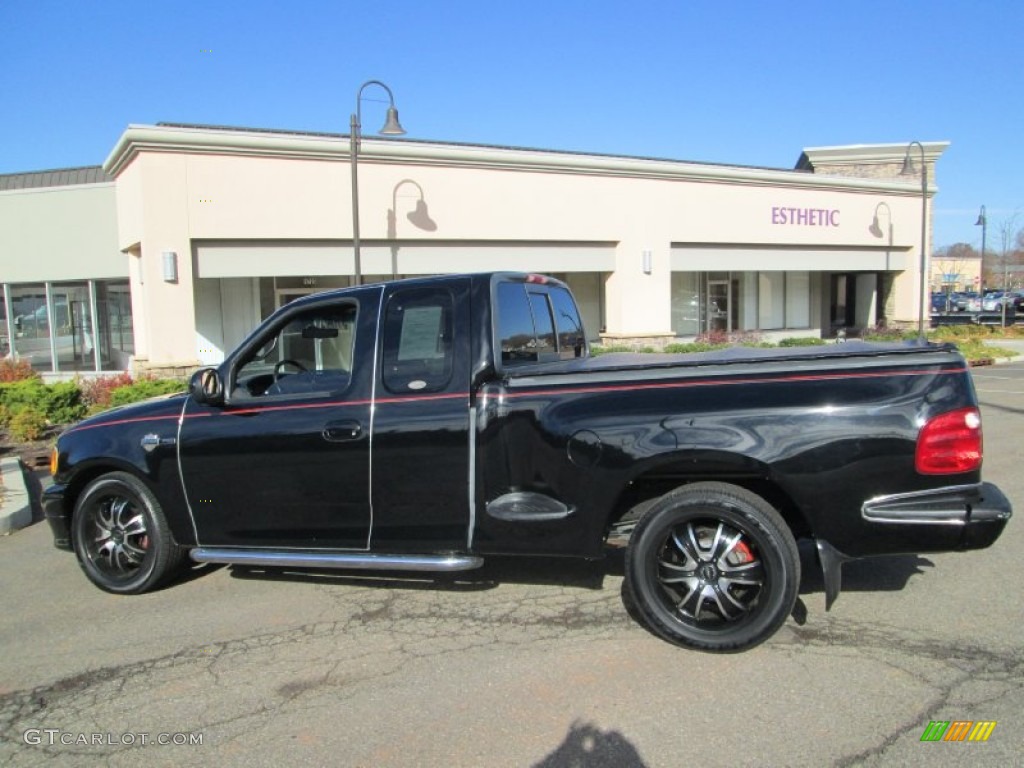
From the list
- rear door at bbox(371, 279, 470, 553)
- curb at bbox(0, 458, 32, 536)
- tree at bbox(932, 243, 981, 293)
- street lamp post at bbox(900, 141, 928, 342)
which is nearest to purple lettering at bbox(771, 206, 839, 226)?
street lamp post at bbox(900, 141, 928, 342)

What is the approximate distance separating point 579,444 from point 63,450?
11.4ft

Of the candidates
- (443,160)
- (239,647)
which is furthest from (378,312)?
(443,160)

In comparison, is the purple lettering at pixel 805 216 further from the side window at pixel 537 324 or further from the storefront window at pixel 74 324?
the storefront window at pixel 74 324

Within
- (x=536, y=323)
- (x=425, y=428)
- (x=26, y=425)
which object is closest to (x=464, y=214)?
(x=26, y=425)

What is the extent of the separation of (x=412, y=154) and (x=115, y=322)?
10753mm

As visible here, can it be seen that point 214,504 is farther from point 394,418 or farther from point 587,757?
point 587,757

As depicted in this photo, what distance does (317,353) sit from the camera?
5160 mm

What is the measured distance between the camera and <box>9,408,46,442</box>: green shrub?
11383mm

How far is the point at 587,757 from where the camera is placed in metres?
3.01

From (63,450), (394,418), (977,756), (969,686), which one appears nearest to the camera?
(977,756)

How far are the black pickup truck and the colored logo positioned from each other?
72 cm

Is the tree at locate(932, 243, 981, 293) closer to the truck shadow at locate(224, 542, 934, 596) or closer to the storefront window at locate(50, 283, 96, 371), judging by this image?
the storefront window at locate(50, 283, 96, 371)

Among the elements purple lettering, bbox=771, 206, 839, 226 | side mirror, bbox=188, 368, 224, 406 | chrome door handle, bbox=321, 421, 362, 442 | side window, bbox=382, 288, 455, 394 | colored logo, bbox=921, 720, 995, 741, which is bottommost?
colored logo, bbox=921, 720, 995, 741

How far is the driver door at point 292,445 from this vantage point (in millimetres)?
4395
